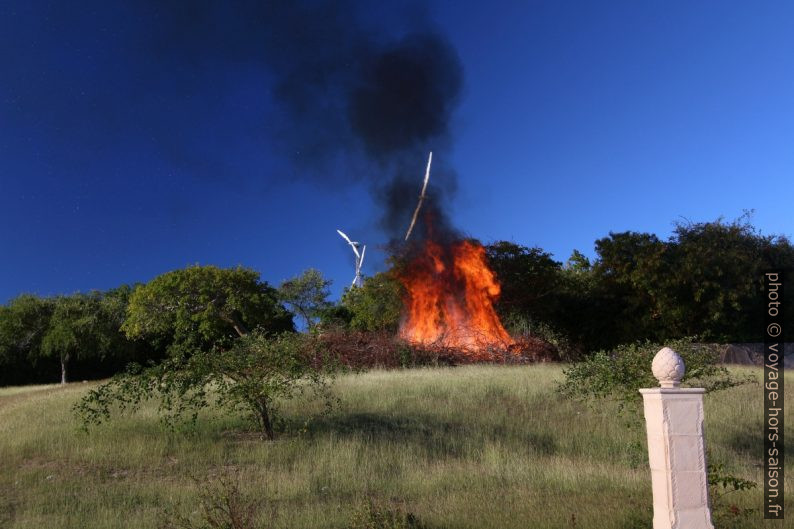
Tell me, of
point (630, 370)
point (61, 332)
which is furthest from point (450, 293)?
point (61, 332)

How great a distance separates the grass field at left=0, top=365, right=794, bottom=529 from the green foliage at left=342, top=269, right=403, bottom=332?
1891 centimetres

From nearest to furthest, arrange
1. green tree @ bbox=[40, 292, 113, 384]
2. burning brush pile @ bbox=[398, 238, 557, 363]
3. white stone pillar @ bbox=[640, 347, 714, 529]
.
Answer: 1. white stone pillar @ bbox=[640, 347, 714, 529]
2. burning brush pile @ bbox=[398, 238, 557, 363]
3. green tree @ bbox=[40, 292, 113, 384]

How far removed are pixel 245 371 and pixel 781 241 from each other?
40.8 m

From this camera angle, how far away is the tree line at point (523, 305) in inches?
1268

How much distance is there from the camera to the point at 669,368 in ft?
18.7

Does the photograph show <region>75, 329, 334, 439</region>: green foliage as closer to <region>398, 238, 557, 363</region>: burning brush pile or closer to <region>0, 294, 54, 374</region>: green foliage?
<region>398, 238, 557, 363</region>: burning brush pile

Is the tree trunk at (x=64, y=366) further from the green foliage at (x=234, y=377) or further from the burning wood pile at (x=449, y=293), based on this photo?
the green foliage at (x=234, y=377)

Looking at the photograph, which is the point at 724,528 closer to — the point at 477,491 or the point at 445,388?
the point at 477,491

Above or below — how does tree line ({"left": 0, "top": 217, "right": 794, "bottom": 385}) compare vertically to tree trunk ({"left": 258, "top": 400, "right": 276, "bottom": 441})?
above

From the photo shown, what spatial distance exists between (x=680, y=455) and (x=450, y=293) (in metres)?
25.5

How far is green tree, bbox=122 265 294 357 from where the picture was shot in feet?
140

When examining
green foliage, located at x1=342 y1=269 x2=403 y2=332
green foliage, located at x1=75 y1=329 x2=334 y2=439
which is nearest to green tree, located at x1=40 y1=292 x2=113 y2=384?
green foliage, located at x1=342 y1=269 x2=403 y2=332

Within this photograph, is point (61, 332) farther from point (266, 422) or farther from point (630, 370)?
point (630, 370)

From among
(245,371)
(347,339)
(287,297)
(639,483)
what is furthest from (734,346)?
(287,297)
